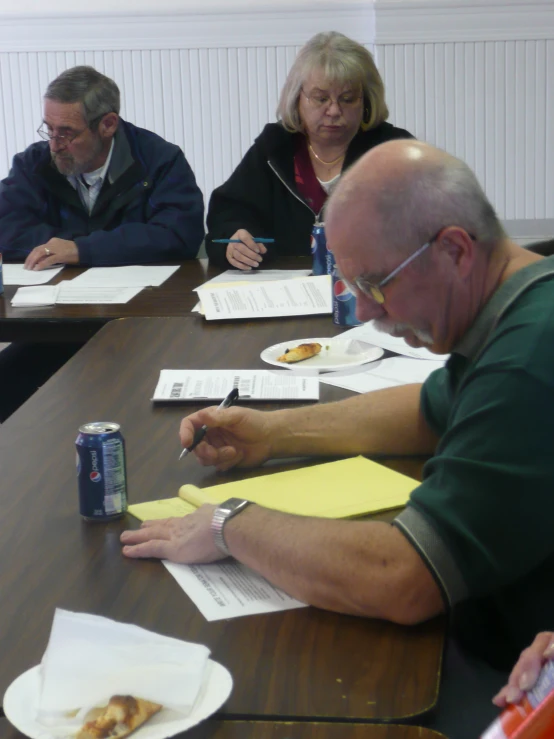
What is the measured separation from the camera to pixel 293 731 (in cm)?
85

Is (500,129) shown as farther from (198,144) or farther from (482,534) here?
(482,534)

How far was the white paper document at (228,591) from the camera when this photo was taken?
3.45 ft

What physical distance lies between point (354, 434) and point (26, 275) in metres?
1.73

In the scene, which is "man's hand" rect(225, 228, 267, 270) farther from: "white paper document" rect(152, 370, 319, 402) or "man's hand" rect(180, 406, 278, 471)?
"man's hand" rect(180, 406, 278, 471)

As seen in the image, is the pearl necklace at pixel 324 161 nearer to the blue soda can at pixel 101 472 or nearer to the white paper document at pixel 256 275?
the white paper document at pixel 256 275

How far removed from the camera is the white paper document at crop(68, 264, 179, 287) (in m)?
2.78

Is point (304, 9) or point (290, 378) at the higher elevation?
point (304, 9)

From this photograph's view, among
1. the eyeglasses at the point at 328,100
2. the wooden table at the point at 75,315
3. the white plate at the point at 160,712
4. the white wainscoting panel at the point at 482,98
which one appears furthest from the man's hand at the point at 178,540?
the white wainscoting panel at the point at 482,98

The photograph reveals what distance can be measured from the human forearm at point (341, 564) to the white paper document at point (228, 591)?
0.02 meters

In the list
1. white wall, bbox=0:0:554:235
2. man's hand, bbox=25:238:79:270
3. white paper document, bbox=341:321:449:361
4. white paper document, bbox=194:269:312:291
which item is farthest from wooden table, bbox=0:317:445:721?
white wall, bbox=0:0:554:235

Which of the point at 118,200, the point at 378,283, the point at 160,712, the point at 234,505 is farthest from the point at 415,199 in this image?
the point at 118,200

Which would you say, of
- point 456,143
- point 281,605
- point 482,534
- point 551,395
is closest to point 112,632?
point 281,605

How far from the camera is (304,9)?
441 cm

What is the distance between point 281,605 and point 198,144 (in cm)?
385
